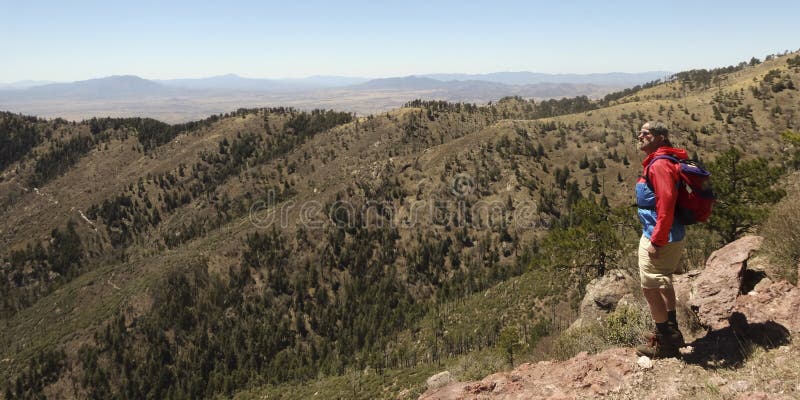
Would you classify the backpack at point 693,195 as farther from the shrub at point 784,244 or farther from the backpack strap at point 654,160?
the shrub at point 784,244

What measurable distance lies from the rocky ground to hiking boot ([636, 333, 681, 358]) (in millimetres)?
111

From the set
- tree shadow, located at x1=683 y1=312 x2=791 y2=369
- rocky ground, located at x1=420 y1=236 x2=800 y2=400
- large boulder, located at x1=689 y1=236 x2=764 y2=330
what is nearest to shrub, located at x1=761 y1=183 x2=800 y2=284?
rocky ground, located at x1=420 y1=236 x2=800 y2=400

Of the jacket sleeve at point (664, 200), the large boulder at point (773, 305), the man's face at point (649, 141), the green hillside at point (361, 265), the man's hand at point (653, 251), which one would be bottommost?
the green hillside at point (361, 265)

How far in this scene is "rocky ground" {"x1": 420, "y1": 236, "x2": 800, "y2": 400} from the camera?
589 cm

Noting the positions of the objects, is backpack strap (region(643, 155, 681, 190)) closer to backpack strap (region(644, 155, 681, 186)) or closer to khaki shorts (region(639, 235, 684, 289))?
backpack strap (region(644, 155, 681, 186))

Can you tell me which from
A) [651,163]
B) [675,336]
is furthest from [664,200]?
[675,336]

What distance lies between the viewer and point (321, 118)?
138250 millimetres

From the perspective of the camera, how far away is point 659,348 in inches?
275

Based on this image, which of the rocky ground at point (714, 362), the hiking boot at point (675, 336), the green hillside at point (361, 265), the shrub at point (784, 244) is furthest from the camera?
the green hillside at point (361, 265)

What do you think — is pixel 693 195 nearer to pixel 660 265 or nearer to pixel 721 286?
pixel 660 265

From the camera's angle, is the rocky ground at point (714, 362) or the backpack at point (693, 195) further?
the backpack at point (693, 195)

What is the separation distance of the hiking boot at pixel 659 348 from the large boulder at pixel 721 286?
126 centimetres

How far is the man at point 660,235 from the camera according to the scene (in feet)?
20.1

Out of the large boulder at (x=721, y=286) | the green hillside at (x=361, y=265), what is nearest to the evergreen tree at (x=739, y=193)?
the green hillside at (x=361, y=265)
